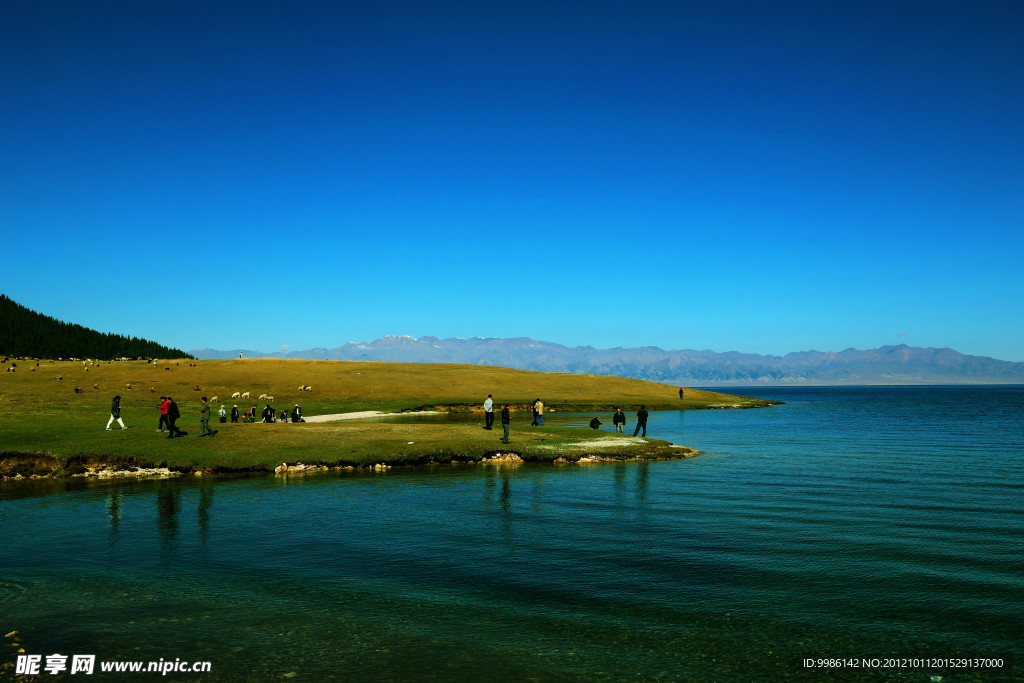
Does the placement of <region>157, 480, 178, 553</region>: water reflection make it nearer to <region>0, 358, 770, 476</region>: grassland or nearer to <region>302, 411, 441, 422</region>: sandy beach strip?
<region>0, 358, 770, 476</region>: grassland

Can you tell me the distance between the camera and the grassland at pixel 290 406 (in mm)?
39812

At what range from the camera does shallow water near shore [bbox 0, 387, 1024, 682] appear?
13188 mm

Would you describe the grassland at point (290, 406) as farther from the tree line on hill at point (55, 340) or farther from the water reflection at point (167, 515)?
the tree line on hill at point (55, 340)

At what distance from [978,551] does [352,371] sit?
114 meters

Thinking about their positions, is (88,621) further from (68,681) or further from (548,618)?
(548,618)

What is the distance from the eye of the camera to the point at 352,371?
124875 millimetres

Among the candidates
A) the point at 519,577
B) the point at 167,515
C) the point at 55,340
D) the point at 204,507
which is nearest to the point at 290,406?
the point at 204,507

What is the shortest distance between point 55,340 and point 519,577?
541 feet

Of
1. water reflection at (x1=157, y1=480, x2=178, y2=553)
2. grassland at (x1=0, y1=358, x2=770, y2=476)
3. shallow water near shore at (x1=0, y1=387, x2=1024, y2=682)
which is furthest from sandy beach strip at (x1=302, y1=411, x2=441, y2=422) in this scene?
shallow water near shore at (x1=0, y1=387, x2=1024, y2=682)

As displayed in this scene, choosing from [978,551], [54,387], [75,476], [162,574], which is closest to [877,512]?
[978,551]

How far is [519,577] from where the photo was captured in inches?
720

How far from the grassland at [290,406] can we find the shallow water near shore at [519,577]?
593cm

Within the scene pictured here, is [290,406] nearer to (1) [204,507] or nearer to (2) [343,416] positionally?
(2) [343,416]

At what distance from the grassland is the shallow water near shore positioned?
5.93m
